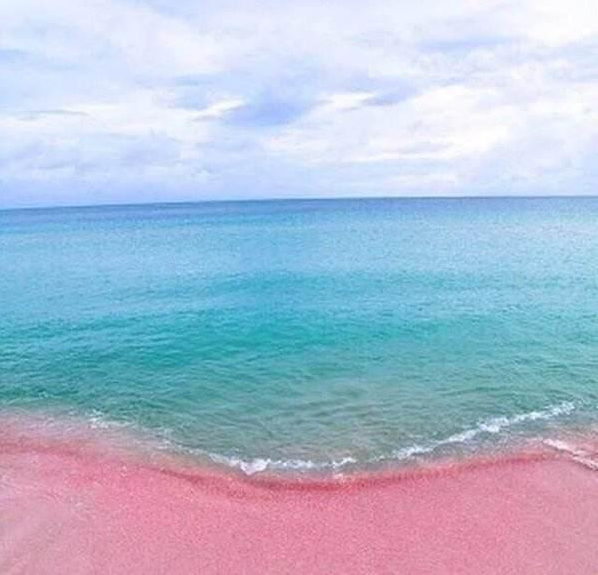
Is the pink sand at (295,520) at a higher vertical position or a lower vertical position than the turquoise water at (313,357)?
lower

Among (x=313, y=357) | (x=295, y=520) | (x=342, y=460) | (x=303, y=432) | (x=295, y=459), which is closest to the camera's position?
(x=295, y=520)

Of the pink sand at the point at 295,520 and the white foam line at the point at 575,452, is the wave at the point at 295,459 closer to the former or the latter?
the white foam line at the point at 575,452

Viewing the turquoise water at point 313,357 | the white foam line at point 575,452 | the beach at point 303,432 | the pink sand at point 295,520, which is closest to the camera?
the pink sand at point 295,520

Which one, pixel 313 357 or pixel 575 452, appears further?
pixel 313 357

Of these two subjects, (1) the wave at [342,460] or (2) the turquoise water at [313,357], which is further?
(2) the turquoise water at [313,357]

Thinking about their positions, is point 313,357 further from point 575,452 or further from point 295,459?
point 575,452

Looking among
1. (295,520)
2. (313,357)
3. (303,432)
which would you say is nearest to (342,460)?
(303,432)

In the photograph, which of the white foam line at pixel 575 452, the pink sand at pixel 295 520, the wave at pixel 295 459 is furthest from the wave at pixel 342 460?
the white foam line at pixel 575 452
